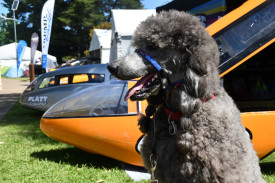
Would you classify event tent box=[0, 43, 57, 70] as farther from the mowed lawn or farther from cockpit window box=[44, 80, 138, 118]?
cockpit window box=[44, 80, 138, 118]

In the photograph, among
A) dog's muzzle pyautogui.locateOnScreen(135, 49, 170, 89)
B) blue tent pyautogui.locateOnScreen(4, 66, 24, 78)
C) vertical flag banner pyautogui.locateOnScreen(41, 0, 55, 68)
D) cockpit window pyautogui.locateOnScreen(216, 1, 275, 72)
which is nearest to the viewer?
dog's muzzle pyautogui.locateOnScreen(135, 49, 170, 89)

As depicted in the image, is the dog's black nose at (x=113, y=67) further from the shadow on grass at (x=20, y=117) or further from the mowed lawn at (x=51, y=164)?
the shadow on grass at (x=20, y=117)

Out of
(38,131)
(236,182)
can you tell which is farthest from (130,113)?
(38,131)

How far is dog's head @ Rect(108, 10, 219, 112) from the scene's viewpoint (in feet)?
5.12

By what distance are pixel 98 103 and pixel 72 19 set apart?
34.0m

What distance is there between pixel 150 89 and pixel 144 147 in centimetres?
49

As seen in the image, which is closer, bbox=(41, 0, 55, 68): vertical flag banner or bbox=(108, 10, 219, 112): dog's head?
bbox=(108, 10, 219, 112): dog's head

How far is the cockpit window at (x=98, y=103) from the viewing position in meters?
3.50

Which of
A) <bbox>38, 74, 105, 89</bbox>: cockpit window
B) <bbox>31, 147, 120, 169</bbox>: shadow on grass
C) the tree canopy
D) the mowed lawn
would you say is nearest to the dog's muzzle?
the mowed lawn

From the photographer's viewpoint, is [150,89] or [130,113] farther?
[130,113]

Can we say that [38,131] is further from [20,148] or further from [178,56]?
[178,56]

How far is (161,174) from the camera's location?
180cm

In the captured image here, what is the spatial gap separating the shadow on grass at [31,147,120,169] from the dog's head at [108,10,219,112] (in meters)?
2.41

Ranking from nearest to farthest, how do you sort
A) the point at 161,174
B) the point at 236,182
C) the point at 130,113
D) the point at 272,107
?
the point at 236,182
the point at 161,174
the point at 130,113
the point at 272,107
